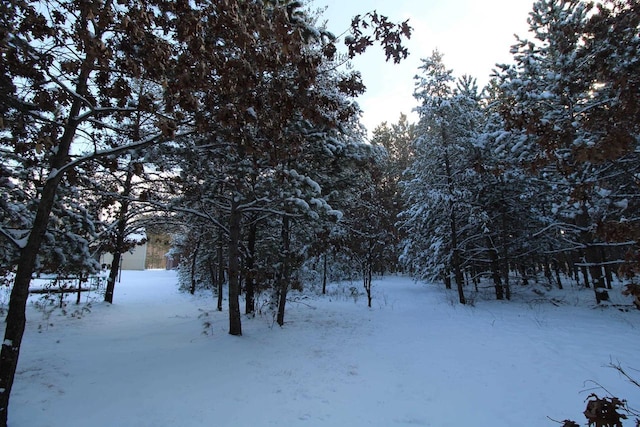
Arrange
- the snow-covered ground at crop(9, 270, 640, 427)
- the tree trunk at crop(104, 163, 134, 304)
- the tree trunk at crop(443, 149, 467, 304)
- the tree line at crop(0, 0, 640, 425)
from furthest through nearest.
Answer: the tree trunk at crop(443, 149, 467, 304)
the tree trunk at crop(104, 163, 134, 304)
the snow-covered ground at crop(9, 270, 640, 427)
the tree line at crop(0, 0, 640, 425)

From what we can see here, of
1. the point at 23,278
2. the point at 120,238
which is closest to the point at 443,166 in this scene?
the point at 120,238

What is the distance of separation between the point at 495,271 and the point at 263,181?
12553 millimetres

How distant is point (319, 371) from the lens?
6.63m

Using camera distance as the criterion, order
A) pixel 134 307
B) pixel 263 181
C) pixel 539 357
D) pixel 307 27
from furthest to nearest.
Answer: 1. pixel 134 307
2. pixel 263 181
3. pixel 539 357
4. pixel 307 27

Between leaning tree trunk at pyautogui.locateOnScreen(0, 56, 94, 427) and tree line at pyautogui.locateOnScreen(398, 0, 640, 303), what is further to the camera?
tree line at pyautogui.locateOnScreen(398, 0, 640, 303)

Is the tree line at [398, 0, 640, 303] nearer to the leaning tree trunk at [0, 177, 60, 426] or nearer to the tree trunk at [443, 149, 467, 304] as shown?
the tree trunk at [443, 149, 467, 304]

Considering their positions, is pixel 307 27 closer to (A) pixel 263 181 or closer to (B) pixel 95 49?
(B) pixel 95 49

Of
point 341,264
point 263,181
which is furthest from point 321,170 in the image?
point 341,264

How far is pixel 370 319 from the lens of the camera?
473 inches

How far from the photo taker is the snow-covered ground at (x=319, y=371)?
478 cm

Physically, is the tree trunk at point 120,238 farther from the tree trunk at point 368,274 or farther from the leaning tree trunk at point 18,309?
the tree trunk at point 368,274

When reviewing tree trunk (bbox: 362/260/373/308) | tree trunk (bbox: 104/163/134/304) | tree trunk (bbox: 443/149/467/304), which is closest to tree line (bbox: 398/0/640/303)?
tree trunk (bbox: 443/149/467/304)

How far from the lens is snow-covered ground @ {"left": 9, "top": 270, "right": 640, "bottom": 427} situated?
478 centimetres

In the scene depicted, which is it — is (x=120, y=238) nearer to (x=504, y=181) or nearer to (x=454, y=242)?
(x=454, y=242)
